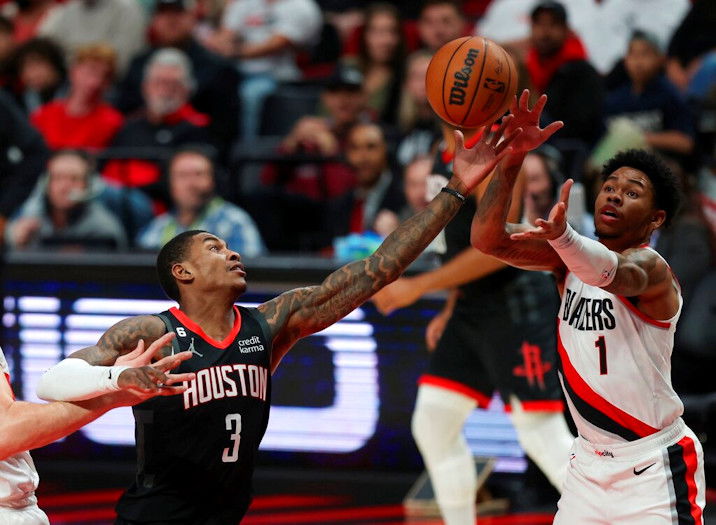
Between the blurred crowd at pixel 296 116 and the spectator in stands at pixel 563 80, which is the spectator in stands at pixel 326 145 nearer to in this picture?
the blurred crowd at pixel 296 116

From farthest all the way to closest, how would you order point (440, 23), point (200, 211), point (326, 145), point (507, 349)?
1. point (440, 23)
2. point (326, 145)
3. point (200, 211)
4. point (507, 349)

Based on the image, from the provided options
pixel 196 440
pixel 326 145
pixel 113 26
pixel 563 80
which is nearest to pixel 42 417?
pixel 196 440

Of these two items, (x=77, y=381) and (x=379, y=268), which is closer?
(x=77, y=381)

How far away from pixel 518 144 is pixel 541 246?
13.9 inches

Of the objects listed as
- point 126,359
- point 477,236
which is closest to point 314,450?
point 477,236

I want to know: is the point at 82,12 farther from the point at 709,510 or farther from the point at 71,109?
the point at 709,510

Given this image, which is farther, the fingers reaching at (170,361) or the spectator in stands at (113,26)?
the spectator in stands at (113,26)

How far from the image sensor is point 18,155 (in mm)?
9312

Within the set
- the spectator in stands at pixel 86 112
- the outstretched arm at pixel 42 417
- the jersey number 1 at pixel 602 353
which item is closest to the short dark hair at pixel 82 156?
the spectator in stands at pixel 86 112

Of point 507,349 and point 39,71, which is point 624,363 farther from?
point 39,71

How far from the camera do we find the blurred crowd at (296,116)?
8398 mm

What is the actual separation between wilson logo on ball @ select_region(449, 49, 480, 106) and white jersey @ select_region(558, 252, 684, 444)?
0.81 meters

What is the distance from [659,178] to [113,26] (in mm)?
7726

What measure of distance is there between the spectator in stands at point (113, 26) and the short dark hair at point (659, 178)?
24.5ft
